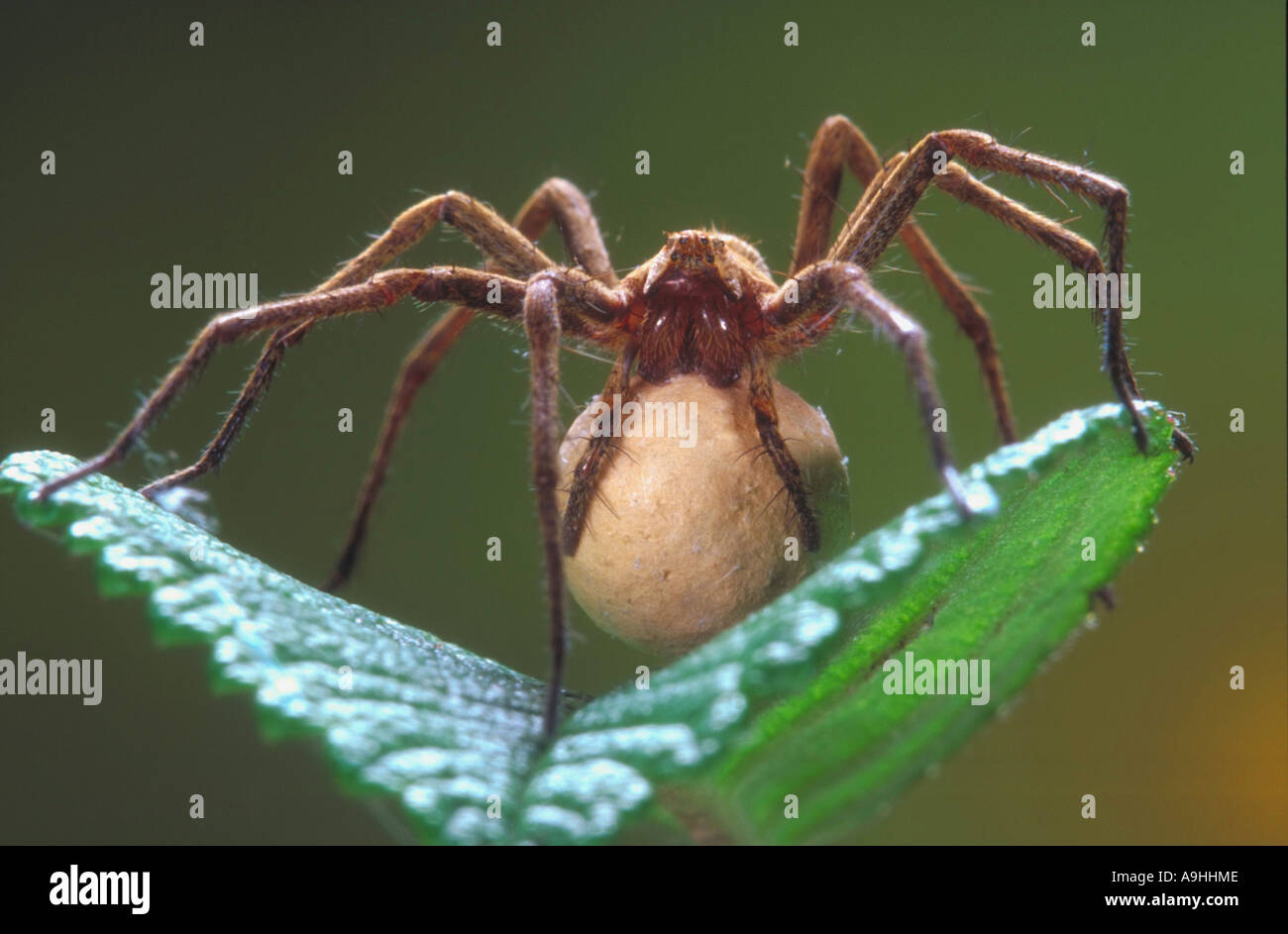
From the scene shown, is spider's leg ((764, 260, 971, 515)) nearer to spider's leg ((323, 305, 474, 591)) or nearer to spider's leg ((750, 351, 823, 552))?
spider's leg ((750, 351, 823, 552))

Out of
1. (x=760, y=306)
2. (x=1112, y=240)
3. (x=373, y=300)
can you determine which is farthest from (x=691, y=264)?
(x=1112, y=240)

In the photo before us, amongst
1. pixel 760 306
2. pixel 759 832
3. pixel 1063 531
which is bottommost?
pixel 759 832

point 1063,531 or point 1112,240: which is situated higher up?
point 1112,240

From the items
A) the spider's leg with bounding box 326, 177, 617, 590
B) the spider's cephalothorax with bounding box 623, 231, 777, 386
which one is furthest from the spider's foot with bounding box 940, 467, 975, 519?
the spider's leg with bounding box 326, 177, 617, 590

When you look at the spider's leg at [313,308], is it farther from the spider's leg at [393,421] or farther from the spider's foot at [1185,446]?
the spider's foot at [1185,446]

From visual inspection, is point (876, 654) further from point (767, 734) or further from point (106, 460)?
point (106, 460)

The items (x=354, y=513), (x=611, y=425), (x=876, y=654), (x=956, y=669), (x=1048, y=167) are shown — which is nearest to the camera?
(x=956, y=669)

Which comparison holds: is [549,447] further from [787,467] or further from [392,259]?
[392,259]

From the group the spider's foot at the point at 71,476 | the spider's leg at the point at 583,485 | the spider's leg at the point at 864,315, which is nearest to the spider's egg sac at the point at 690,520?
the spider's leg at the point at 583,485
